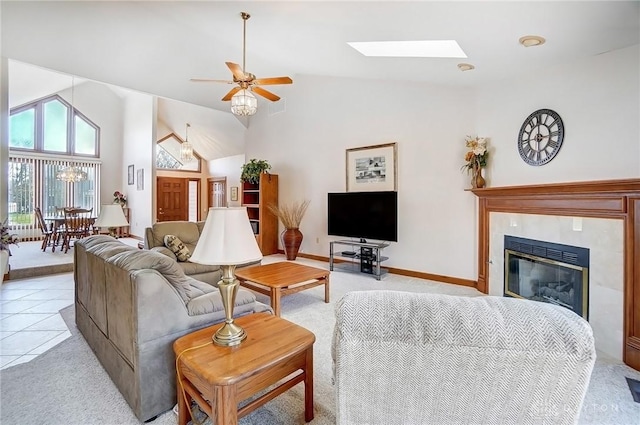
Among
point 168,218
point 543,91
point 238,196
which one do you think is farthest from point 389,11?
point 168,218

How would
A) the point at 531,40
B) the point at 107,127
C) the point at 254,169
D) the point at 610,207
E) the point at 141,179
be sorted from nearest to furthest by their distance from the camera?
the point at 610,207 → the point at 531,40 → the point at 254,169 → the point at 141,179 → the point at 107,127

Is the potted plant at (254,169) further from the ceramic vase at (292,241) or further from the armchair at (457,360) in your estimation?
the armchair at (457,360)

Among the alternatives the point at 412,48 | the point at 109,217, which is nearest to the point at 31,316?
the point at 109,217

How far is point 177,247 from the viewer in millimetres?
3852

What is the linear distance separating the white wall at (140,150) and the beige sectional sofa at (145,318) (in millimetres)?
6184

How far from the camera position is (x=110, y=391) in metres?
1.93

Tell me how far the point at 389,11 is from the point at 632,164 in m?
2.53

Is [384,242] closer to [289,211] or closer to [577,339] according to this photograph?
[289,211]

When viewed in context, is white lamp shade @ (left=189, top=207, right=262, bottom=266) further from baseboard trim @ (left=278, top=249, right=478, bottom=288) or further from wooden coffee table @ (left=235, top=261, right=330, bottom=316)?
baseboard trim @ (left=278, top=249, right=478, bottom=288)

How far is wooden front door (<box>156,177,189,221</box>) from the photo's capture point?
9102mm

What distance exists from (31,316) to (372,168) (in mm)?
4793

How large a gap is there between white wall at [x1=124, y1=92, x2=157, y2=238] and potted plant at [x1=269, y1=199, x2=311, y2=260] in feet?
11.8

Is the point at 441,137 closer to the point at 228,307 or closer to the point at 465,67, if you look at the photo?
the point at 465,67

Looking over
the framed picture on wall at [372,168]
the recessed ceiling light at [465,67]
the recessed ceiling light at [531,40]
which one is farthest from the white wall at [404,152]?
the recessed ceiling light at [531,40]
